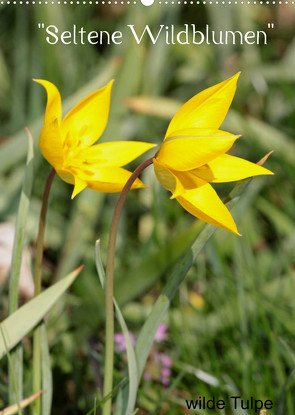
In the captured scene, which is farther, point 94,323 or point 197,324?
point 197,324

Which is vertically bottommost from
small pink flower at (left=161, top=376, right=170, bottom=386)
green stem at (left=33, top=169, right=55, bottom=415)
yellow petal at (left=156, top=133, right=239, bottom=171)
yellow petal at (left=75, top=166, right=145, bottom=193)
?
small pink flower at (left=161, top=376, right=170, bottom=386)

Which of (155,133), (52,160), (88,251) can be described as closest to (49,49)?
(155,133)

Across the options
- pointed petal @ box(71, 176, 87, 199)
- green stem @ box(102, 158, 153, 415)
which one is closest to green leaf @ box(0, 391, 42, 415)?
green stem @ box(102, 158, 153, 415)

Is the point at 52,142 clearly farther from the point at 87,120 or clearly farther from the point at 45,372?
the point at 45,372

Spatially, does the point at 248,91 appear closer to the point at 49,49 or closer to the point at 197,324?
the point at 49,49

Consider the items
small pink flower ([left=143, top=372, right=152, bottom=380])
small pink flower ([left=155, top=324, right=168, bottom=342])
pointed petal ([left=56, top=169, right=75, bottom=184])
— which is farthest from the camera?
small pink flower ([left=155, top=324, right=168, bottom=342])

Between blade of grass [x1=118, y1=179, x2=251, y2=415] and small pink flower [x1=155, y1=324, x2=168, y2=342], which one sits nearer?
blade of grass [x1=118, y1=179, x2=251, y2=415]

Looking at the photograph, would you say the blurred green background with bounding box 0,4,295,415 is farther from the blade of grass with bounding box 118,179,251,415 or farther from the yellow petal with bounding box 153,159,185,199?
the yellow petal with bounding box 153,159,185,199
